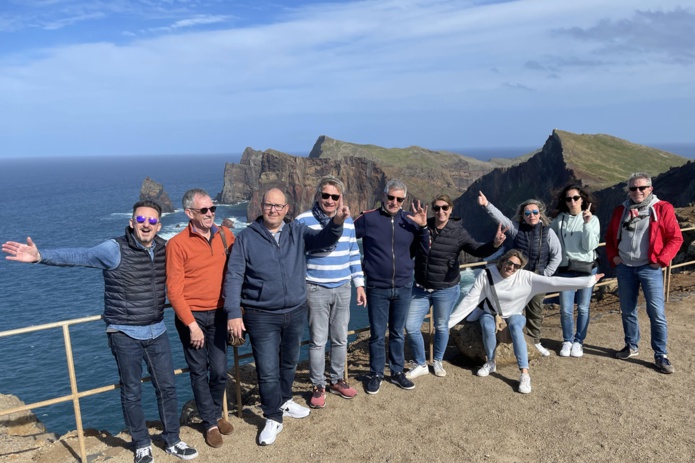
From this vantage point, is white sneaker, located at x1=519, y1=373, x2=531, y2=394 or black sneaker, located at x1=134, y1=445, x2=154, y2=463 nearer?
black sneaker, located at x1=134, y1=445, x2=154, y2=463

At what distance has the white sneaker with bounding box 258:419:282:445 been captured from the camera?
5.48 meters

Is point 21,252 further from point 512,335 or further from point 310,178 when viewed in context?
point 310,178

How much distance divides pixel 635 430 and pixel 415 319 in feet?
9.44

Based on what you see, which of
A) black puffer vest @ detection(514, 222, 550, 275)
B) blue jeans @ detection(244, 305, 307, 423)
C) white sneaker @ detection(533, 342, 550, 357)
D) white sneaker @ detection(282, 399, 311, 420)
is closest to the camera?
blue jeans @ detection(244, 305, 307, 423)

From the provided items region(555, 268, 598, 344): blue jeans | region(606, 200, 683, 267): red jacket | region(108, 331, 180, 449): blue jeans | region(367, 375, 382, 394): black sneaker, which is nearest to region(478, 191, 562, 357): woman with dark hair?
region(555, 268, 598, 344): blue jeans

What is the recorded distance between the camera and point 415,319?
666cm

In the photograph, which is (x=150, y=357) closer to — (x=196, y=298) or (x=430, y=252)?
(x=196, y=298)

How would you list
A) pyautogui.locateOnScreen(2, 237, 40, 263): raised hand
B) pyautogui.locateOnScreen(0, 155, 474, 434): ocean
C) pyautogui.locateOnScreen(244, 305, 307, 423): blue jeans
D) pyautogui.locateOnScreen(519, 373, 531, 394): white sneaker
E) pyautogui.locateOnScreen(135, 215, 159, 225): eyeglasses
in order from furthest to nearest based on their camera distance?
pyautogui.locateOnScreen(0, 155, 474, 434): ocean < pyautogui.locateOnScreen(519, 373, 531, 394): white sneaker < pyautogui.locateOnScreen(244, 305, 307, 423): blue jeans < pyautogui.locateOnScreen(135, 215, 159, 225): eyeglasses < pyautogui.locateOnScreen(2, 237, 40, 263): raised hand

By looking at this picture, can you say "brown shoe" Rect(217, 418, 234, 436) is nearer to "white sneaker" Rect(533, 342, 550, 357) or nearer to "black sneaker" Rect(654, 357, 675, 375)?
"white sneaker" Rect(533, 342, 550, 357)

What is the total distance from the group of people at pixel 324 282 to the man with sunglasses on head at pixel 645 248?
0.06ft

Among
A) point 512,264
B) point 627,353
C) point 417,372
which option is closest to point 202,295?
point 417,372

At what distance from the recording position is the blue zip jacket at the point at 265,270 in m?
5.15

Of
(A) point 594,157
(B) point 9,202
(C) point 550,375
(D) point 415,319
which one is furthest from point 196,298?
(B) point 9,202

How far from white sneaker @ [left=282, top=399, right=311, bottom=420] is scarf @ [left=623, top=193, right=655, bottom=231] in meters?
→ 5.35
